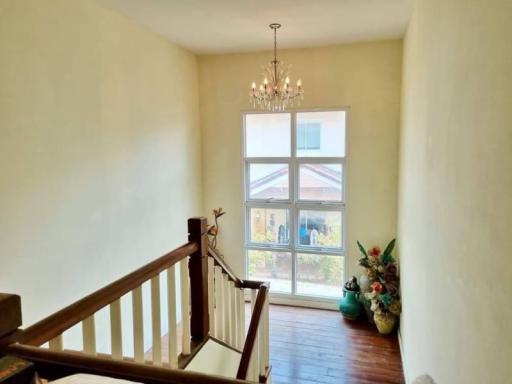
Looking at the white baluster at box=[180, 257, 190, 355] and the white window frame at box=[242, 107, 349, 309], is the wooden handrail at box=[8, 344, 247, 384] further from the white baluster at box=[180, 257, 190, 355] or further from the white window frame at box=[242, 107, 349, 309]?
the white window frame at box=[242, 107, 349, 309]

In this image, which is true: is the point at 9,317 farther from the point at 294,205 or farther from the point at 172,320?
the point at 294,205

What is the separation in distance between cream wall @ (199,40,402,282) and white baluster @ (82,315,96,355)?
11.7ft

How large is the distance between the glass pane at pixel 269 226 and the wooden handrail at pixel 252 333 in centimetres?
210

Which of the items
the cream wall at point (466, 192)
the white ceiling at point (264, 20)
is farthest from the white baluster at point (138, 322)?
the white ceiling at point (264, 20)

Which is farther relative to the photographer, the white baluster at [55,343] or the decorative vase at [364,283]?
the decorative vase at [364,283]

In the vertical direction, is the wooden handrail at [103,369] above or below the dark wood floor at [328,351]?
above

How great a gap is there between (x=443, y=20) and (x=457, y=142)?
2.33ft

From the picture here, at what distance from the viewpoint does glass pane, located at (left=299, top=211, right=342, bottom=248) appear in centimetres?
484

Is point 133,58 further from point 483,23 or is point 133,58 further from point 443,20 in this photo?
point 483,23

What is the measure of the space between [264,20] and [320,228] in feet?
8.50

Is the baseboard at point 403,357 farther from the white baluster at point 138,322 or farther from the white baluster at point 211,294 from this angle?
the white baluster at point 138,322

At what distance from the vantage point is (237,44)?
4449mm

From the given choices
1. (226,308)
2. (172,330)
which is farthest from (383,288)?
(172,330)

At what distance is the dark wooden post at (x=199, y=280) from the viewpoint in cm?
253
